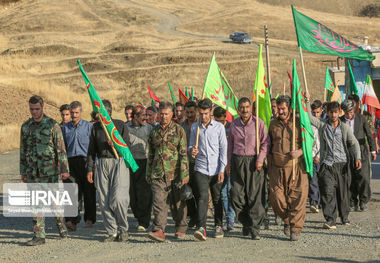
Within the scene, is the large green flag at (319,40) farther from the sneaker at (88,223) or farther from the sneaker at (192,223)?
the sneaker at (88,223)

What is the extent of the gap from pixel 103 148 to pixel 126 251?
1.56m

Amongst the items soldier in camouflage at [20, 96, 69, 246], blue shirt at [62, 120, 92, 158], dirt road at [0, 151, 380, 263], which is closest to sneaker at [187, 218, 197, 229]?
dirt road at [0, 151, 380, 263]

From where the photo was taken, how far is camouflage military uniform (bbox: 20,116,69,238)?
→ 8516 millimetres

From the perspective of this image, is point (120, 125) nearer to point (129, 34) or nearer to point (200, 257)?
point (200, 257)

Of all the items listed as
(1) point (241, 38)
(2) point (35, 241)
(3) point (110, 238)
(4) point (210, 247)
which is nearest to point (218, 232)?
(4) point (210, 247)

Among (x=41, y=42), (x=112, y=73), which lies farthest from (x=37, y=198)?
(x=41, y=42)

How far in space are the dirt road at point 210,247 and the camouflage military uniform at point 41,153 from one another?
590 millimetres

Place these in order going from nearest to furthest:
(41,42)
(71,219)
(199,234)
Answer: (199,234)
(71,219)
(41,42)

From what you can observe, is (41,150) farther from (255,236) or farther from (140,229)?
(255,236)

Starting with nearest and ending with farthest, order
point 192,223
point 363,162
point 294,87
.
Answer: point 294,87 < point 192,223 < point 363,162

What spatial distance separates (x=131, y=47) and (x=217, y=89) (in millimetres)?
62010

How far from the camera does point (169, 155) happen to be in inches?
339

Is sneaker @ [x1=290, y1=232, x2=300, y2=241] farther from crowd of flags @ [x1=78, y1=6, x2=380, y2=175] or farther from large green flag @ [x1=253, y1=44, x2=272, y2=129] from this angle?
large green flag @ [x1=253, y1=44, x2=272, y2=129]

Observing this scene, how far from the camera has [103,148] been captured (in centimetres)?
884
